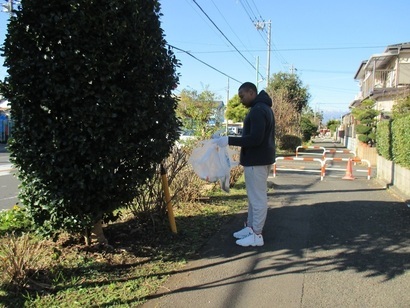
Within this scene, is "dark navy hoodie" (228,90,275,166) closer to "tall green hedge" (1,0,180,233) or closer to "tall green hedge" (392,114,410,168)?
"tall green hedge" (1,0,180,233)

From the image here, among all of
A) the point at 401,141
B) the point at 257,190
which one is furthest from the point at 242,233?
the point at 401,141

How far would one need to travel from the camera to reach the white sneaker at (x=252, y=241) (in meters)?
4.69

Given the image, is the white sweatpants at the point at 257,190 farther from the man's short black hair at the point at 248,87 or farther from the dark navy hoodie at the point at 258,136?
the man's short black hair at the point at 248,87

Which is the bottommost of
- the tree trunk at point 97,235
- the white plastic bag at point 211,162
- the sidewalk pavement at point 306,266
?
the sidewalk pavement at point 306,266

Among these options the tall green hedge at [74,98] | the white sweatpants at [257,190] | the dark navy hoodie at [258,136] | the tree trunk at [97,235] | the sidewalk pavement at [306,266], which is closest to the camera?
the sidewalk pavement at [306,266]

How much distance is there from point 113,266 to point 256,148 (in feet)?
6.75

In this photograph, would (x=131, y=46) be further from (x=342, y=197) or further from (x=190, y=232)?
(x=342, y=197)

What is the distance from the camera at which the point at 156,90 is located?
13.3 feet

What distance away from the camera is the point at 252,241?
4.70 meters

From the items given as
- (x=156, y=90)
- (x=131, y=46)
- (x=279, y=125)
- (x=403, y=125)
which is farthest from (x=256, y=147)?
(x=279, y=125)

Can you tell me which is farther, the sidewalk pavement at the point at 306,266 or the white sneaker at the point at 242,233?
the white sneaker at the point at 242,233

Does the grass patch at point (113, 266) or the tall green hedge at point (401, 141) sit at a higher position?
the tall green hedge at point (401, 141)

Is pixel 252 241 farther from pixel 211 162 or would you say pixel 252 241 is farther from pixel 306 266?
pixel 211 162

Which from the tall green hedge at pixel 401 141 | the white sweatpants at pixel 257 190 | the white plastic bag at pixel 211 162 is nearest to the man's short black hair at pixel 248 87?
the white plastic bag at pixel 211 162
